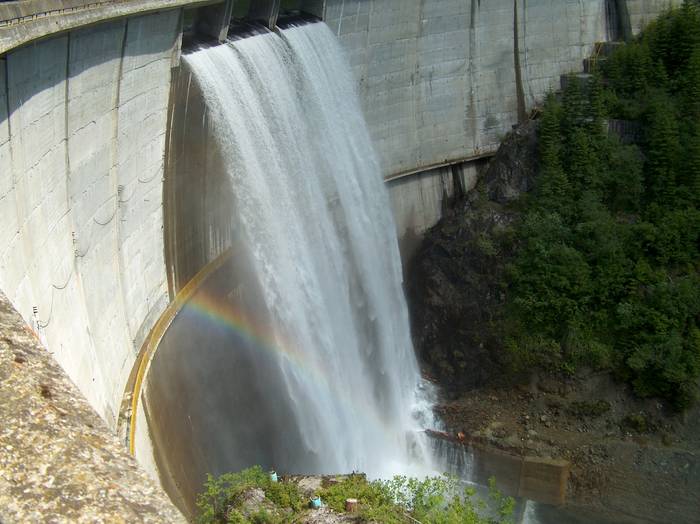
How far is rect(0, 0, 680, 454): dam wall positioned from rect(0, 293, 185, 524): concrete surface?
334 centimetres

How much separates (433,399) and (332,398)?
12.7ft

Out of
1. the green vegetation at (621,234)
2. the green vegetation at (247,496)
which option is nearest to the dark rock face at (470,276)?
the green vegetation at (621,234)

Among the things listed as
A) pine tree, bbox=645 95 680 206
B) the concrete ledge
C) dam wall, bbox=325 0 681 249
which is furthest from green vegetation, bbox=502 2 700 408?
the concrete ledge

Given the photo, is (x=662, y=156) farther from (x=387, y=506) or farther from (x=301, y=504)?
(x=301, y=504)

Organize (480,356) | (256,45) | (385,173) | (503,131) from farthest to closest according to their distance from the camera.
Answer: (503,131) → (385,173) → (480,356) → (256,45)

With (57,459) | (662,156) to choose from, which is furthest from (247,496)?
(662,156)

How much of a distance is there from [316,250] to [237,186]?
10.6 ft

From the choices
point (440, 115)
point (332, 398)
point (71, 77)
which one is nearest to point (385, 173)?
point (440, 115)

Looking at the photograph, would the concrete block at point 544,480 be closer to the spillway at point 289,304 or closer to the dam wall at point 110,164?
the spillway at point 289,304

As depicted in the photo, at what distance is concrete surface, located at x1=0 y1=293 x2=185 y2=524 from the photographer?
13.2 ft

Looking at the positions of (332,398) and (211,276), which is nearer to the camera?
(211,276)

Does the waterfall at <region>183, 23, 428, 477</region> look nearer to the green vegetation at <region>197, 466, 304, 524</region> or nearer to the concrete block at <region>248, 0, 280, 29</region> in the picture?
the concrete block at <region>248, 0, 280, 29</region>

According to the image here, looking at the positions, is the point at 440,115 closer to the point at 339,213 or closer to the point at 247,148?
the point at 339,213

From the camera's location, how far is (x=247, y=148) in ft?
46.9
